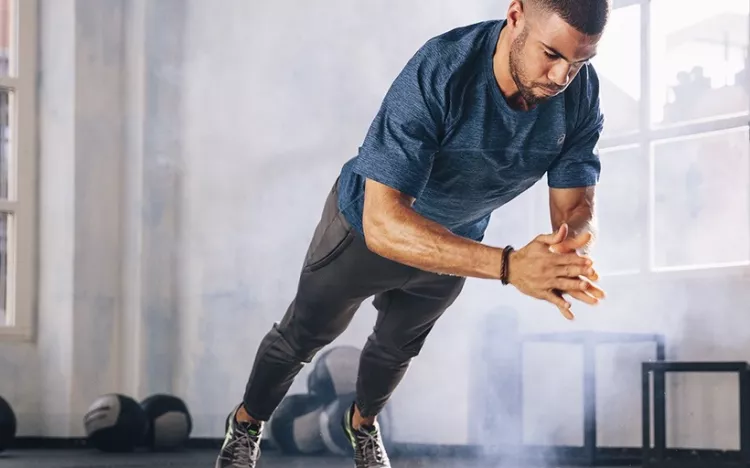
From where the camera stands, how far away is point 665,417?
3.41 m

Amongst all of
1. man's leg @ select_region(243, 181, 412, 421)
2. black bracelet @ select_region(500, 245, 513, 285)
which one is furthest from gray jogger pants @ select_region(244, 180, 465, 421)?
black bracelet @ select_region(500, 245, 513, 285)

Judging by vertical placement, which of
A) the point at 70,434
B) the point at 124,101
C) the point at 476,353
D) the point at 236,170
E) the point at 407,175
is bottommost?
the point at 70,434

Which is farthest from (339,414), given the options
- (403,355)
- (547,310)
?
(403,355)

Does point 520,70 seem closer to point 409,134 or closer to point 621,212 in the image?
point 409,134

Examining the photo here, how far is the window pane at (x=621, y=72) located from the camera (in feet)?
12.8

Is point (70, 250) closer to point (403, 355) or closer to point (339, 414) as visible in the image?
point (339, 414)

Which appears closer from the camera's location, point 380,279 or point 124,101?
point 380,279

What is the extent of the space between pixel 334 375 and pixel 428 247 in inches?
88.3

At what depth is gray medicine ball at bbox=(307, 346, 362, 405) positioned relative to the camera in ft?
12.2

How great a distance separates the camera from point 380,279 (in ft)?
6.91

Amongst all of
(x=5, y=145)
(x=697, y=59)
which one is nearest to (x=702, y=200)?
(x=697, y=59)

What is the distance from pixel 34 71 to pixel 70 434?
1.75m

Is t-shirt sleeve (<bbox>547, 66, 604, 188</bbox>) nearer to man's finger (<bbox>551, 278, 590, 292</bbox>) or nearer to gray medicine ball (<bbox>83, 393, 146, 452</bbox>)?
man's finger (<bbox>551, 278, 590, 292</bbox>)

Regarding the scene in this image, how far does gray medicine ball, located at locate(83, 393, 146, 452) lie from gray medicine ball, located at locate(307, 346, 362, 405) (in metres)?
0.73
